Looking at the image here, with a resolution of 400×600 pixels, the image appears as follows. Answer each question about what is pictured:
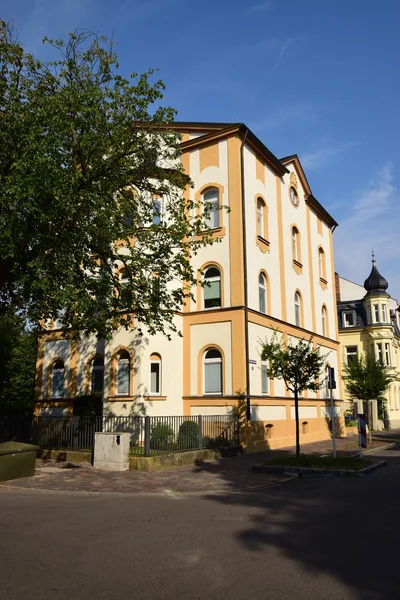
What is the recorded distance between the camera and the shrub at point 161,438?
16.0 meters

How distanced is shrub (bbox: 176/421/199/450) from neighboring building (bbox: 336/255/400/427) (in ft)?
110

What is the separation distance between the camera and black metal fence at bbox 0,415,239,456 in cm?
1605

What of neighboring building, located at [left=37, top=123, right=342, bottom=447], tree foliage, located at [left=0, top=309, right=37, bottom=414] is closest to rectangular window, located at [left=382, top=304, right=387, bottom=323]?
neighboring building, located at [left=37, top=123, right=342, bottom=447]

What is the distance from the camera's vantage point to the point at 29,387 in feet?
123

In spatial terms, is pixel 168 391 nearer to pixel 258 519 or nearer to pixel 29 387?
pixel 258 519

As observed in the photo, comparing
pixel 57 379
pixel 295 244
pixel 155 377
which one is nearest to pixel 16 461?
pixel 155 377

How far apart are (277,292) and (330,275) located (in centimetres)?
1020

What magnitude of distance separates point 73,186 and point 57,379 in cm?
1232

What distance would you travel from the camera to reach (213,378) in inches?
841

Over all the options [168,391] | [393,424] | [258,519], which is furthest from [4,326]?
[393,424]

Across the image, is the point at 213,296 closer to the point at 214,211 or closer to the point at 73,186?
the point at 214,211

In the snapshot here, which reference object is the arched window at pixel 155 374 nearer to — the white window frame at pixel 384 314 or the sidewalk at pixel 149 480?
the sidewalk at pixel 149 480

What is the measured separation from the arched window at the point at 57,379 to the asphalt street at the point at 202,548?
1357 centimetres

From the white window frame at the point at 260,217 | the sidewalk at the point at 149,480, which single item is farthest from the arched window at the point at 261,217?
the sidewalk at the point at 149,480
